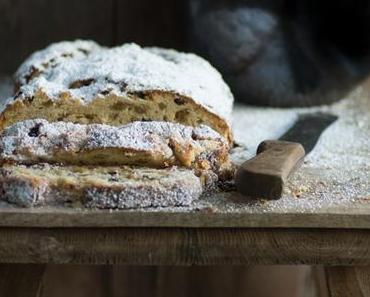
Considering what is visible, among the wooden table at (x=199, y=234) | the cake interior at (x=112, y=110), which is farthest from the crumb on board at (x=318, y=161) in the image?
the cake interior at (x=112, y=110)

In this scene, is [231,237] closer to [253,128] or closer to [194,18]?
[253,128]

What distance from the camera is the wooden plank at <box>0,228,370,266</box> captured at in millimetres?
916

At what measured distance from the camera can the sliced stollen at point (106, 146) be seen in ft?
3.24

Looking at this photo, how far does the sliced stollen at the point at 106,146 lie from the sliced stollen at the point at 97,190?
4 cm

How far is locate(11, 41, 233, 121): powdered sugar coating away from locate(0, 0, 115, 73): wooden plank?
32 cm

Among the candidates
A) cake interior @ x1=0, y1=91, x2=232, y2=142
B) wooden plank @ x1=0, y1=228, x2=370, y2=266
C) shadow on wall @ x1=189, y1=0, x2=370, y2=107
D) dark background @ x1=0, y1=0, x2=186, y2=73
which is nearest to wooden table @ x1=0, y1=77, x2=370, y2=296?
wooden plank @ x1=0, y1=228, x2=370, y2=266

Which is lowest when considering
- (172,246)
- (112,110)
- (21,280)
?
(21,280)

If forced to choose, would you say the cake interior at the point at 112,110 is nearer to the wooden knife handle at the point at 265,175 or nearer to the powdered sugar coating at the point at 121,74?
the powdered sugar coating at the point at 121,74

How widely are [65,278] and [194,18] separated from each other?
53 centimetres

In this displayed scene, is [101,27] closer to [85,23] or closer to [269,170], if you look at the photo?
[85,23]

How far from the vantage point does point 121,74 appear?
45.1 inches

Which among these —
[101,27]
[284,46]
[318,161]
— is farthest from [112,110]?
[101,27]

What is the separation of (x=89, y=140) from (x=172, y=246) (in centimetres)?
17

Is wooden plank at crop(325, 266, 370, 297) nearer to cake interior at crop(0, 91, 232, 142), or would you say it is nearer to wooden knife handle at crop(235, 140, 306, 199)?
wooden knife handle at crop(235, 140, 306, 199)
